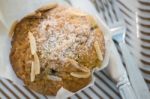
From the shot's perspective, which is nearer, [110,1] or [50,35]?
[50,35]

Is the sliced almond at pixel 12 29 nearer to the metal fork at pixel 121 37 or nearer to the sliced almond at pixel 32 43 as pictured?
the sliced almond at pixel 32 43

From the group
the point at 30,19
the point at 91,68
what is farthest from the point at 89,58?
the point at 30,19

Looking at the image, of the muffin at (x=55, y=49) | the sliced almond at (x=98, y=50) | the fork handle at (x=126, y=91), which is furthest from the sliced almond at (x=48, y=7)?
the fork handle at (x=126, y=91)

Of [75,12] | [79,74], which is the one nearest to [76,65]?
[79,74]

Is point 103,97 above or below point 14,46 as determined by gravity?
below

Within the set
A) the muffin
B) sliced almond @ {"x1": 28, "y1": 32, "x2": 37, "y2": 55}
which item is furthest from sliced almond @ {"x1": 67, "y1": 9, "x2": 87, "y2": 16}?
sliced almond @ {"x1": 28, "y1": 32, "x2": 37, "y2": 55}

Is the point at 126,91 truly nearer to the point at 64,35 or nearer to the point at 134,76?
the point at 134,76

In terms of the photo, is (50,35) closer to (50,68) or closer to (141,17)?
(50,68)
